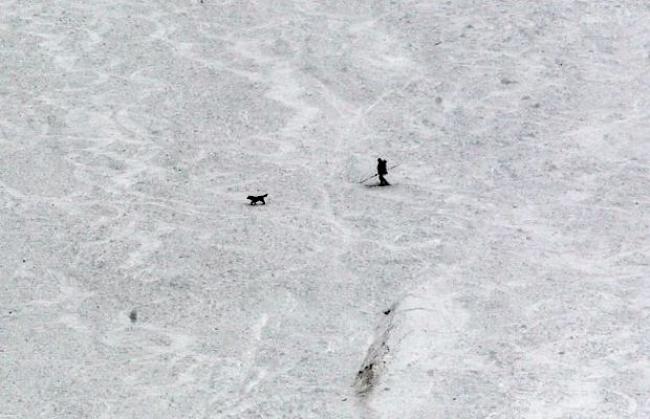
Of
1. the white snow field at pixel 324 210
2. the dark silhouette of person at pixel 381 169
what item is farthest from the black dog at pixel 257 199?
the dark silhouette of person at pixel 381 169

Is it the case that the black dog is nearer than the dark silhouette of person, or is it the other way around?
the black dog

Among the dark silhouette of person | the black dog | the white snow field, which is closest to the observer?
the white snow field

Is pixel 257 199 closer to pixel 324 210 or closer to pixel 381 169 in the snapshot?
pixel 324 210

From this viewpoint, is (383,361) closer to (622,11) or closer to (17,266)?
(17,266)

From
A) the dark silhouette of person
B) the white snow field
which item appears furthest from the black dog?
the dark silhouette of person

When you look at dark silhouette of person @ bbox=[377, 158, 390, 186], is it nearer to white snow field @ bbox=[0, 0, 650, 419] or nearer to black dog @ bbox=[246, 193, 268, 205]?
white snow field @ bbox=[0, 0, 650, 419]

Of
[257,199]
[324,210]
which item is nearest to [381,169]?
[324,210]

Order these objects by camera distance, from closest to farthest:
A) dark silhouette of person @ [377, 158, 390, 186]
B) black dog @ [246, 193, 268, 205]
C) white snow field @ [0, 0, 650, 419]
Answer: white snow field @ [0, 0, 650, 419]
black dog @ [246, 193, 268, 205]
dark silhouette of person @ [377, 158, 390, 186]

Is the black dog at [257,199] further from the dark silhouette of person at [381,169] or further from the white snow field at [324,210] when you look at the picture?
the dark silhouette of person at [381,169]
